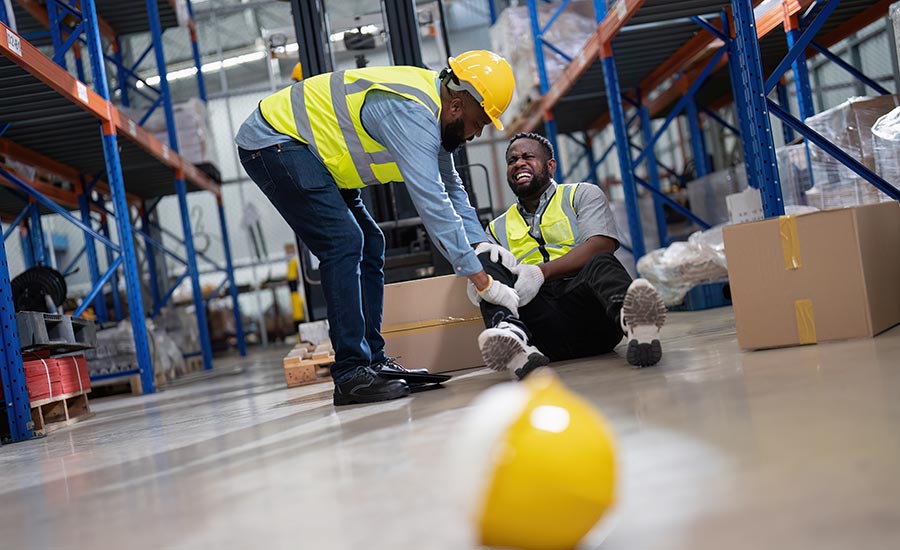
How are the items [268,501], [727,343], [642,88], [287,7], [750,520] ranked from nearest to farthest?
[750,520], [268,501], [727,343], [642,88], [287,7]

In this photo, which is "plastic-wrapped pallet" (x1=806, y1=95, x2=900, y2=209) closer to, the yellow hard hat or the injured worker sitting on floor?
the injured worker sitting on floor

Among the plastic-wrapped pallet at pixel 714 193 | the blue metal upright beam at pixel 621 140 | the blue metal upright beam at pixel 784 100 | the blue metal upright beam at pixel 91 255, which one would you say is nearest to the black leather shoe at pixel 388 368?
the blue metal upright beam at pixel 621 140

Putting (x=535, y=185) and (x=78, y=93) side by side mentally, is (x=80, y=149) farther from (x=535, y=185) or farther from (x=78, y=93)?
(x=535, y=185)

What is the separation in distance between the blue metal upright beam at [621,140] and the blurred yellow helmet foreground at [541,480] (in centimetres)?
685

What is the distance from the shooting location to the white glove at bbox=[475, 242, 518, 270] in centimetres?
423

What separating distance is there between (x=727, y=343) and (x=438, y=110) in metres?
1.85

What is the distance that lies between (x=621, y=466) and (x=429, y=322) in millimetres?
3167

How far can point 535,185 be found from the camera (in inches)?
179

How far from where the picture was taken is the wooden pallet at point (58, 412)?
5.39 m

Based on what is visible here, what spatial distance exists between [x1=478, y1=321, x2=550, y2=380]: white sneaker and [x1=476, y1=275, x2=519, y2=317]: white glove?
0.31 feet

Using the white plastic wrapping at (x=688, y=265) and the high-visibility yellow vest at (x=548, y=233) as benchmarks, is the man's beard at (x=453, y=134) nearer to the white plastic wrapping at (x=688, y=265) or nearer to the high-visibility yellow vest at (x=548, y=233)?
the high-visibility yellow vest at (x=548, y=233)

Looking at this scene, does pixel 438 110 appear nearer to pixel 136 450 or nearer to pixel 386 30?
pixel 136 450

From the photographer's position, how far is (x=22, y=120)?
8.10m

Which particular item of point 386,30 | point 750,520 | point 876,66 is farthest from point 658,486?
point 876,66
